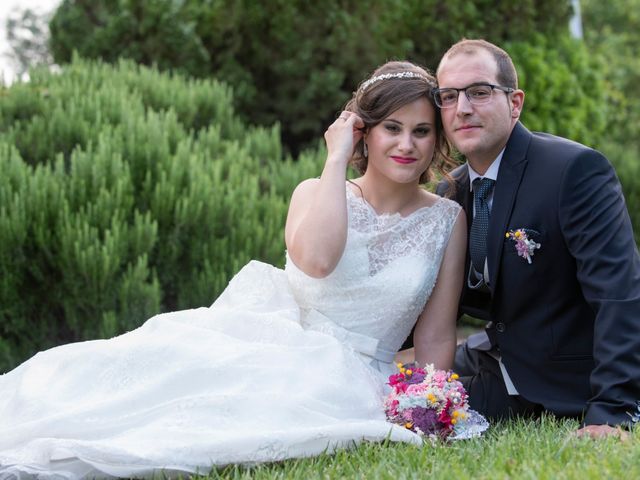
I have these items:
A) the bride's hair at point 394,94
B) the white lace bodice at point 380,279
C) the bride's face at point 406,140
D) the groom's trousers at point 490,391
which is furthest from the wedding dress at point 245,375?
the groom's trousers at point 490,391

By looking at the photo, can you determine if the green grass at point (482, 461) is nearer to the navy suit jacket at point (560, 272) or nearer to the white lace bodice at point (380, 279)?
the navy suit jacket at point (560, 272)

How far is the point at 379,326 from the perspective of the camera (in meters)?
4.46

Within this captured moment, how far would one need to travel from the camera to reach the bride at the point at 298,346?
350cm

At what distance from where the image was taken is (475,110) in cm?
430

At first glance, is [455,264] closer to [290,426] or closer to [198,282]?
[290,426]

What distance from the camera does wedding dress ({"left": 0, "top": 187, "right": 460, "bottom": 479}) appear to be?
11.4ft

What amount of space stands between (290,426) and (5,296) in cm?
295

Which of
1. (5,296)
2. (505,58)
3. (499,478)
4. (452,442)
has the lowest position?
(5,296)

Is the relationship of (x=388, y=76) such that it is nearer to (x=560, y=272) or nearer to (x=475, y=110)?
(x=475, y=110)

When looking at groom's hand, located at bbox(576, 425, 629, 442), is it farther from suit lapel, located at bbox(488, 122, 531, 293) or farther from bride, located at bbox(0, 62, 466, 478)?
suit lapel, located at bbox(488, 122, 531, 293)

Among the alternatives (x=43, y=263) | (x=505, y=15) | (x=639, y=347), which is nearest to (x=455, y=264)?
(x=639, y=347)

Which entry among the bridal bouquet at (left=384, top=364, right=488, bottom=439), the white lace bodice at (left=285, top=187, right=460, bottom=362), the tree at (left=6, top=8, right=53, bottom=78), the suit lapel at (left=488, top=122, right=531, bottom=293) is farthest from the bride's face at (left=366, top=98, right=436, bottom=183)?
the tree at (left=6, top=8, right=53, bottom=78)

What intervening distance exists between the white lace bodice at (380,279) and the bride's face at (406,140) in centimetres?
28

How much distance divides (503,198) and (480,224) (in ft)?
0.73
